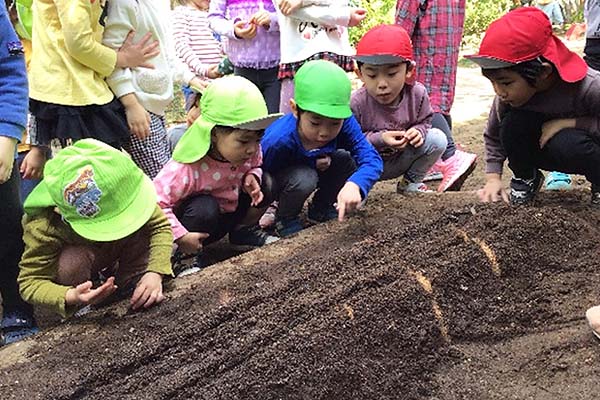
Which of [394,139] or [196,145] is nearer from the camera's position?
[196,145]

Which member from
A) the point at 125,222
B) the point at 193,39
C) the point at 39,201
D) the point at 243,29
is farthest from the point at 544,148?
the point at 193,39

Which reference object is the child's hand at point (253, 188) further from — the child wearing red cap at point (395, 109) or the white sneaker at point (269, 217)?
the child wearing red cap at point (395, 109)

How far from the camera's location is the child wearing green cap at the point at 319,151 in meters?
3.18

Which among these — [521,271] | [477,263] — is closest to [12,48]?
[477,263]

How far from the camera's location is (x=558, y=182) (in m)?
3.81

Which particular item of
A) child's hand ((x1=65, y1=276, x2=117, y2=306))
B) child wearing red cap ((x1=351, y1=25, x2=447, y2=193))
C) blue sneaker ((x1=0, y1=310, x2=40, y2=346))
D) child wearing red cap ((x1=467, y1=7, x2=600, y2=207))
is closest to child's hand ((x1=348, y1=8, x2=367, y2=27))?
child wearing red cap ((x1=351, y1=25, x2=447, y2=193))

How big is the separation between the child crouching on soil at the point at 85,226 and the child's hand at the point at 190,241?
163mm

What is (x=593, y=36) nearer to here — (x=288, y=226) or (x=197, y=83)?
(x=288, y=226)

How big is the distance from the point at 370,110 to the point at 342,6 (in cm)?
60

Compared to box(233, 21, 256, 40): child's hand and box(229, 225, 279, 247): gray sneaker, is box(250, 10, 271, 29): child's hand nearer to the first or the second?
box(233, 21, 256, 40): child's hand

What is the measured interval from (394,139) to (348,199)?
2.21 feet

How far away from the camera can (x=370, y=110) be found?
3.82 meters

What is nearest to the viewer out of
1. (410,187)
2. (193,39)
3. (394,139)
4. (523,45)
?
(523,45)

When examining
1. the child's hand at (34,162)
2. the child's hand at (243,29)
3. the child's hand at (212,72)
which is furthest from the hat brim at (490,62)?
the child's hand at (212,72)
